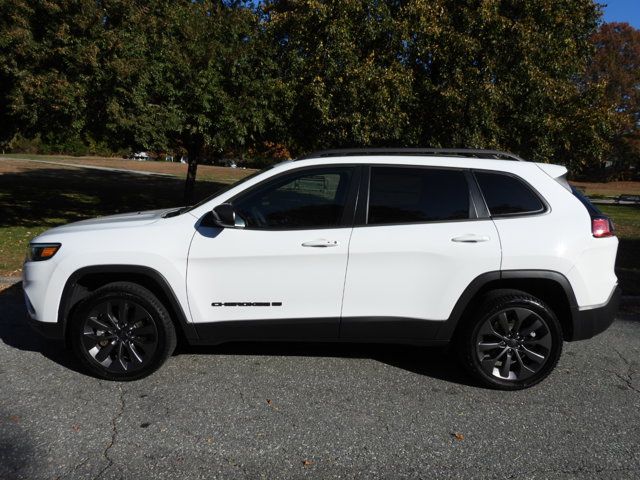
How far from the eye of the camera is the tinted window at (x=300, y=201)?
158 inches

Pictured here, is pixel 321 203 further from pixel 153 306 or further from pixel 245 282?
pixel 153 306

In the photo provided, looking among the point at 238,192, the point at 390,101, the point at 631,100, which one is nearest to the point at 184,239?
the point at 238,192

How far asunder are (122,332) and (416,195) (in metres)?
2.37

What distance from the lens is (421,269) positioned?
3.94 meters

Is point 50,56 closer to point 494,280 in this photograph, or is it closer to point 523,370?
point 494,280

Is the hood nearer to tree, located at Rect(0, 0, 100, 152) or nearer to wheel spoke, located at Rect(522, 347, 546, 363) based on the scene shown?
wheel spoke, located at Rect(522, 347, 546, 363)

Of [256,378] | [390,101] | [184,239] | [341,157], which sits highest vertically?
[390,101]

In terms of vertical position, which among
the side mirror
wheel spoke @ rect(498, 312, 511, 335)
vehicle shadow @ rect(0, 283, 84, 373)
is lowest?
vehicle shadow @ rect(0, 283, 84, 373)

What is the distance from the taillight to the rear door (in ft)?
2.41

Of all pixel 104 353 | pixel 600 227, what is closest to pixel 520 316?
pixel 600 227

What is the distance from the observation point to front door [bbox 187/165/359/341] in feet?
12.9

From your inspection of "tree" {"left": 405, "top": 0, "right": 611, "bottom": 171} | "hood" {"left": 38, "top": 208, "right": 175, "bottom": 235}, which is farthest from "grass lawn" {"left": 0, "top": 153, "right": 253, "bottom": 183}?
"hood" {"left": 38, "top": 208, "right": 175, "bottom": 235}

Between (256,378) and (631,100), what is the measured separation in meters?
39.6

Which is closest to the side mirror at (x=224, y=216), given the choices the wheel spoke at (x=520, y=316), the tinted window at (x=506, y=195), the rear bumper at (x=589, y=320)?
the tinted window at (x=506, y=195)
